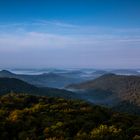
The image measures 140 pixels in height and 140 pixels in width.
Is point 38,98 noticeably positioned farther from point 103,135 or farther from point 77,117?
point 103,135

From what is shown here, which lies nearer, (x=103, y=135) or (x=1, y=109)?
(x=103, y=135)

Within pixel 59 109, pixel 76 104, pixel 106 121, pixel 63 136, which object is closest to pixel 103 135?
pixel 63 136

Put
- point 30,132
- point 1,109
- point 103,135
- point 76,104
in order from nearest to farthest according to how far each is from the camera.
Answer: point 103,135, point 30,132, point 1,109, point 76,104

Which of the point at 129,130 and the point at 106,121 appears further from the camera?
the point at 106,121

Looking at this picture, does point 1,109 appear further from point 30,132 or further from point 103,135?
point 103,135

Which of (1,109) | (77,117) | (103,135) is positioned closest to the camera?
(103,135)

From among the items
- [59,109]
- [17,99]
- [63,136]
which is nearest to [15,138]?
[63,136]
